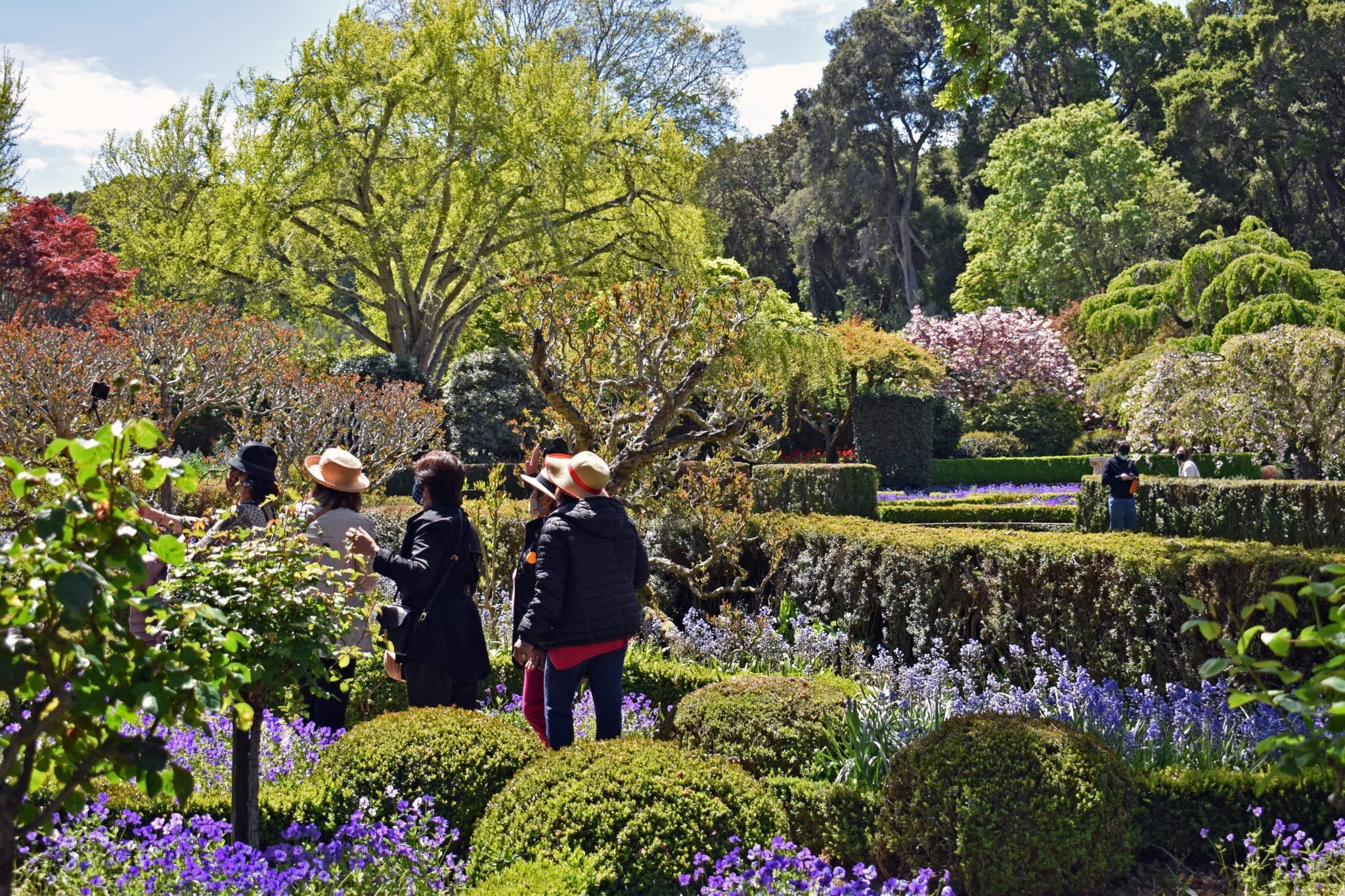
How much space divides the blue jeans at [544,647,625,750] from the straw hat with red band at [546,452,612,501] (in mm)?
650

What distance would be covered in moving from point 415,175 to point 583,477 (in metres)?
17.6

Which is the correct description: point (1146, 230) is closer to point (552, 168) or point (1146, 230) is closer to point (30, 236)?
point (552, 168)

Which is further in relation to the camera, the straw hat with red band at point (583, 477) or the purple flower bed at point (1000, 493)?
the purple flower bed at point (1000, 493)

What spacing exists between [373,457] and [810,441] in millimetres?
16218

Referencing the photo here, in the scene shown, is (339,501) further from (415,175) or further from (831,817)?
(415,175)

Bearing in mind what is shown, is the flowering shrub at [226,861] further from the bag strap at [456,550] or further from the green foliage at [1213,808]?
the green foliage at [1213,808]

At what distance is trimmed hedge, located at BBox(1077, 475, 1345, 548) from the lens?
9.55m

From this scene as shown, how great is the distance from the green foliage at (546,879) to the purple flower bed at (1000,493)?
14.4m

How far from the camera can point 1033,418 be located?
26344 millimetres

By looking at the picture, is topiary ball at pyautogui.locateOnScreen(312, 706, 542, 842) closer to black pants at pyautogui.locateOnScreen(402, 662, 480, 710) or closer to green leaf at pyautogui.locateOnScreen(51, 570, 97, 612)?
black pants at pyautogui.locateOnScreen(402, 662, 480, 710)

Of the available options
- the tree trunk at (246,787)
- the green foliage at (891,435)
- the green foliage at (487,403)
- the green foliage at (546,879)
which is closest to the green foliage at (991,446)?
the green foliage at (891,435)

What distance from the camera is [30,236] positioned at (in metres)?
22.6

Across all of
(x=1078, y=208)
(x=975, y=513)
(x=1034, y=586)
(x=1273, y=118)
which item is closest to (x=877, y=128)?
(x=1078, y=208)

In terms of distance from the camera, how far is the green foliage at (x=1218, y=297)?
22.7 metres
